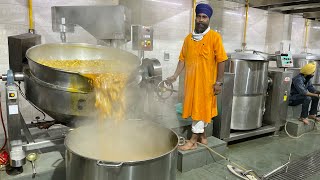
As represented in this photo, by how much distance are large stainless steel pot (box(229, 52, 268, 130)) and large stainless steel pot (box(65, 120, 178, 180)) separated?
193 cm

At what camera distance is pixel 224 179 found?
8.53ft

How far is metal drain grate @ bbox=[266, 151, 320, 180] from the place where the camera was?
2739 millimetres

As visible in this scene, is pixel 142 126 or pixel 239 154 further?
pixel 239 154

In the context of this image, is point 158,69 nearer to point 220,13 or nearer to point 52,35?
point 52,35

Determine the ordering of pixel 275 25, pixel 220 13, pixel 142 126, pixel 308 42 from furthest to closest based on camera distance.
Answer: pixel 308 42 → pixel 275 25 → pixel 220 13 → pixel 142 126

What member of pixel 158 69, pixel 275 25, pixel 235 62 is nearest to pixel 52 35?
pixel 158 69

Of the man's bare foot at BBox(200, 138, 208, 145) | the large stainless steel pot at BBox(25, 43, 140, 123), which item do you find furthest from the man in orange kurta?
the large stainless steel pot at BBox(25, 43, 140, 123)

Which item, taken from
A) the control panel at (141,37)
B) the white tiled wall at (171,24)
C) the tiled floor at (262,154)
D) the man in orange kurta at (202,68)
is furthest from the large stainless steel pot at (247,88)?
the white tiled wall at (171,24)

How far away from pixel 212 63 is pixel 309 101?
8.42ft

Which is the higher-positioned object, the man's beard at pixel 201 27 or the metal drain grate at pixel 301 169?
the man's beard at pixel 201 27

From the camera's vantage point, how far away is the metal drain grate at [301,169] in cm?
274

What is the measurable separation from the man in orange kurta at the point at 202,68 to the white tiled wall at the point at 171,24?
1320 millimetres

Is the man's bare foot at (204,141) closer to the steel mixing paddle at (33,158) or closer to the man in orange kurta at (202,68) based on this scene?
the man in orange kurta at (202,68)

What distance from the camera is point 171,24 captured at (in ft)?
14.5
